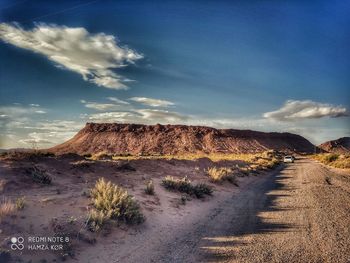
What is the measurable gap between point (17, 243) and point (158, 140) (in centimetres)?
10785

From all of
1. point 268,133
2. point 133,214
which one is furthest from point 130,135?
point 133,214

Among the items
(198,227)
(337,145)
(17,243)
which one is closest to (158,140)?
(198,227)

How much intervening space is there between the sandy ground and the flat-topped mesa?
88.6 metres

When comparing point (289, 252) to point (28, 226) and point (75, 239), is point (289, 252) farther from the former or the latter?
point (28, 226)

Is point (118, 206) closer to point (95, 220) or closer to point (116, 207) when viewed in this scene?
point (116, 207)

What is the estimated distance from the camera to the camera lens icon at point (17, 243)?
655cm

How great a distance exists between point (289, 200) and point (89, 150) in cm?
9620

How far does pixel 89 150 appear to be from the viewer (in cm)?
10525

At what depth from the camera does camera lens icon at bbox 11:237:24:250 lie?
6.55 meters

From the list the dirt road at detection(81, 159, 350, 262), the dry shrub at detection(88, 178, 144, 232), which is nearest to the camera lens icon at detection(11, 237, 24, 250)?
the dirt road at detection(81, 159, 350, 262)

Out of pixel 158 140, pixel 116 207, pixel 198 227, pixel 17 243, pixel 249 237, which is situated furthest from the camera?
pixel 158 140

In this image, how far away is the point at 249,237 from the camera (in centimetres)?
846

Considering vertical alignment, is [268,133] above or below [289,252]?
above

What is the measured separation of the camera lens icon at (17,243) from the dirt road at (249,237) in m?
1.26
